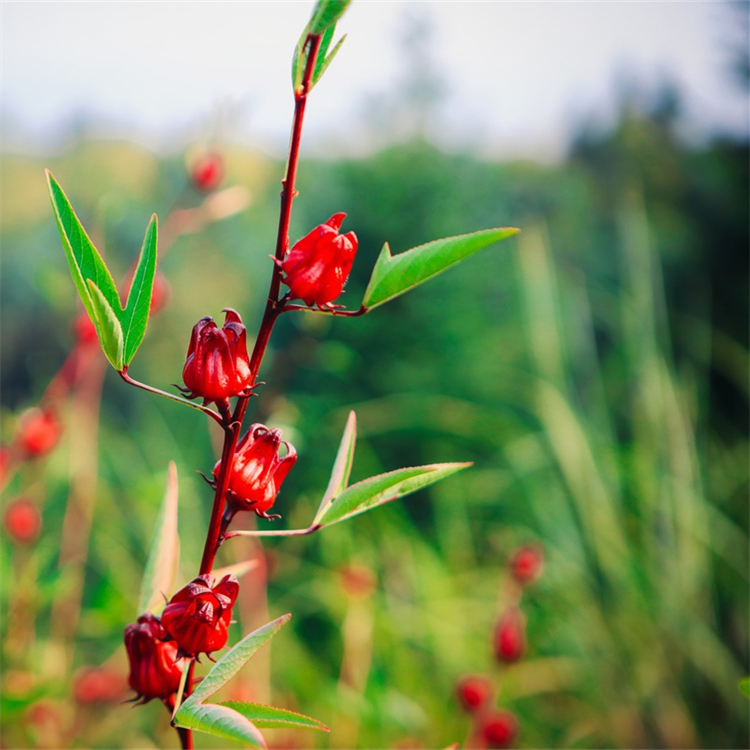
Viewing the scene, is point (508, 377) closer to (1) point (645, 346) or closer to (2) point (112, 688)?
(1) point (645, 346)

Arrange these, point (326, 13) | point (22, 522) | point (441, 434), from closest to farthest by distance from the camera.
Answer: point (326, 13)
point (22, 522)
point (441, 434)

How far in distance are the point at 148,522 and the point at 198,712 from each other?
1191 mm

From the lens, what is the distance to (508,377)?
1.96 metres

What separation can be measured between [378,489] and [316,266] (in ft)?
0.26

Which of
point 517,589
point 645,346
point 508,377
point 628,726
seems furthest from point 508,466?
point 517,589

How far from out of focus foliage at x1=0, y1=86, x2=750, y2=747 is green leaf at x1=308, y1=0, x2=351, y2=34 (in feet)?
0.71

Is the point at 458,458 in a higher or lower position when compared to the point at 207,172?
lower

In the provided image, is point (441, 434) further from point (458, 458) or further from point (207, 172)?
point (207, 172)

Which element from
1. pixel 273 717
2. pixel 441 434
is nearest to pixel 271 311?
pixel 273 717

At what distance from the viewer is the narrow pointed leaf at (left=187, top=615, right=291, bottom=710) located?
205mm

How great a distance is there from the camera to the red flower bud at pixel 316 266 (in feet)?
0.73

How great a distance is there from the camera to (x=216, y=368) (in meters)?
0.22

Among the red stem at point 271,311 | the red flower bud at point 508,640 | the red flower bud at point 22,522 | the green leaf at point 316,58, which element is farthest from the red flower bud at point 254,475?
the red flower bud at point 22,522

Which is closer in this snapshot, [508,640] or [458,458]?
[508,640]
